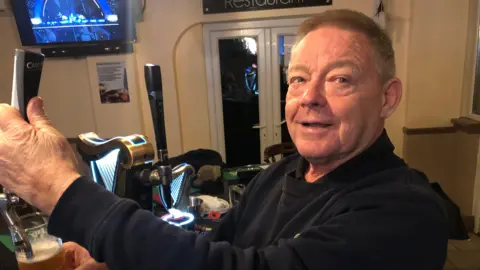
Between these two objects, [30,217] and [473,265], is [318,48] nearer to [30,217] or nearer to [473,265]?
[30,217]

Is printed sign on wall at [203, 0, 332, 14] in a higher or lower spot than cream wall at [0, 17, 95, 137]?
higher

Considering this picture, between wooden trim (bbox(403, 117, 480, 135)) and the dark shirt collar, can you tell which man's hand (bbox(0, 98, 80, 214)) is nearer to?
the dark shirt collar

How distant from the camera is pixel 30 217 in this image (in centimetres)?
93

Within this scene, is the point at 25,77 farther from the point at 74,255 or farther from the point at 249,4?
the point at 249,4

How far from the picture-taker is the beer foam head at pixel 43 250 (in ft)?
2.63

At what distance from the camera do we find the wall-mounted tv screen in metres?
2.87

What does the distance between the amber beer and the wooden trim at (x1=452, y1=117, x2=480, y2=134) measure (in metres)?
2.97

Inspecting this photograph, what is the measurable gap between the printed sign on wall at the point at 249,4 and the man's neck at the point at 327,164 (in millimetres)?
2446

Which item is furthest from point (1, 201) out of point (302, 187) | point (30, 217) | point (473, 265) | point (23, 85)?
point (473, 265)

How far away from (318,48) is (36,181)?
54 cm

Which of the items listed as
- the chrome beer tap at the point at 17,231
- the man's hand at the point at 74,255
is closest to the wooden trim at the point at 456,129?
the man's hand at the point at 74,255

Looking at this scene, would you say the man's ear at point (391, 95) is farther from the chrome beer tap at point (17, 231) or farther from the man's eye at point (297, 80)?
the chrome beer tap at point (17, 231)

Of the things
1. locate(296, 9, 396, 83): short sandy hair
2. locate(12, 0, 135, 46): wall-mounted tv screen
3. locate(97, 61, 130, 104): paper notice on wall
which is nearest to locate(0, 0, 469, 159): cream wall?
locate(97, 61, 130, 104): paper notice on wall

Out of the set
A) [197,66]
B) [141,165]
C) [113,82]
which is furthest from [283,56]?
[141,165]
